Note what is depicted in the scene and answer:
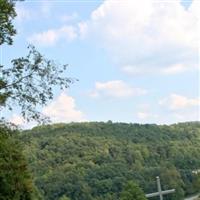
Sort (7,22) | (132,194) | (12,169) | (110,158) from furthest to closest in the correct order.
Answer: (110,158) → (132,194) → (12,169) → (7,22)

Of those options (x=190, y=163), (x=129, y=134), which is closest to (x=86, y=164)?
(x=190, y=163)

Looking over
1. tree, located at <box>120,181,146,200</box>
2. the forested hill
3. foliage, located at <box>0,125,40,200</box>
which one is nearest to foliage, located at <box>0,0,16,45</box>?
foliage, located at <box>0,125,40,200</box>

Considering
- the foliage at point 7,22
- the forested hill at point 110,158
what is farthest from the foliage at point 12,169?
the forested hill at point 110,158

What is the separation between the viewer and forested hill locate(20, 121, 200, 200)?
102625mm

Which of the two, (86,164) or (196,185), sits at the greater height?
(86,164)

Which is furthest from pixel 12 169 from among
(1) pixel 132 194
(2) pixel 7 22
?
(1) pixel 132 194

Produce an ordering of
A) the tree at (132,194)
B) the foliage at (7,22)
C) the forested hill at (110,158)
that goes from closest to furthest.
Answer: the foliage at (7,22) < the tree at (132,194) < the forested hill at (110,158)

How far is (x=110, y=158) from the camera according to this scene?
128m

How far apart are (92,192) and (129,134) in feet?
189

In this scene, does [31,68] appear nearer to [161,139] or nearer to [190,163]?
[190,163]

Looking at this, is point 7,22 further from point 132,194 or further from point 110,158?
point 110,158

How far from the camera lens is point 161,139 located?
510ft

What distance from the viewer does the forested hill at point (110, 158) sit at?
103 meters

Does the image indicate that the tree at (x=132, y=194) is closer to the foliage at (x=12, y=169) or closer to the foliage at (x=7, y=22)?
the foliage at (x=12, y=169)
